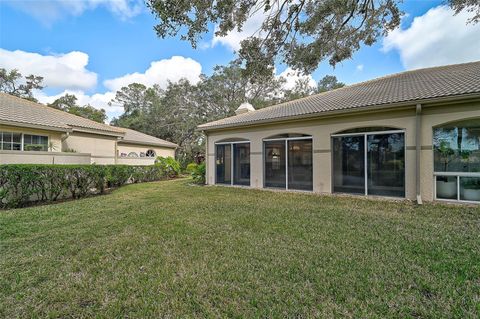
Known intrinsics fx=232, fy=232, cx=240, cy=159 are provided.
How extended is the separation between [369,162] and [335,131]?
1.70m

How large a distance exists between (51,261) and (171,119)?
25.8 meters

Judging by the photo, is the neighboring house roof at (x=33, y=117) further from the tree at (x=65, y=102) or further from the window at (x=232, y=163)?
the tree at (x=65, y=102)

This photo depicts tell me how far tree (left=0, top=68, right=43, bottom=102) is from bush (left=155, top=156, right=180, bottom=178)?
94.6ft

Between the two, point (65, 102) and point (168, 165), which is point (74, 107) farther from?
point (168, 165)

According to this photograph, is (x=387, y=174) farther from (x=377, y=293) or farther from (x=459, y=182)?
(x=377, y=293)

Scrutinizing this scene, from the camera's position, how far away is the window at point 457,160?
273 inches

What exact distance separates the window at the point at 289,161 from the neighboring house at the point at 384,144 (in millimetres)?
43

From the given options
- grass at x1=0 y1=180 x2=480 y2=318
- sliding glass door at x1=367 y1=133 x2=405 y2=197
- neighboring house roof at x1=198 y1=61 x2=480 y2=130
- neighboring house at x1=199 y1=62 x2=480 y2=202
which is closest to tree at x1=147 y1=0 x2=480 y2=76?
neighboring house roof at x1=198 y1=61 x2=480 y2=130

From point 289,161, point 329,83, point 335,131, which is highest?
point 329,83

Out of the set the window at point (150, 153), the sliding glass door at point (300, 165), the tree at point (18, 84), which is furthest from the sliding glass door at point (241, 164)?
the tree at point (18, 84)

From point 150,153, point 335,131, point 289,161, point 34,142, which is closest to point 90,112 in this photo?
point 150,153

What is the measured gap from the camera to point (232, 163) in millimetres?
12414

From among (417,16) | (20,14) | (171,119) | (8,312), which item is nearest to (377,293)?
(8,312)

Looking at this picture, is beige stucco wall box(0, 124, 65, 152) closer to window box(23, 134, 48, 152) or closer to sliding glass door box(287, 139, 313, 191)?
window box(23, 134, 48, 152)
